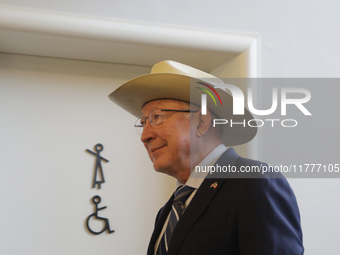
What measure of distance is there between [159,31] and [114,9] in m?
0.21

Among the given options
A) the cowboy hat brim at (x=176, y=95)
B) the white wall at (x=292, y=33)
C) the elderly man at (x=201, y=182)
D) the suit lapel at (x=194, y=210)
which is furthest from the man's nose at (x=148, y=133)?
the white wall at (x=292, y=33)

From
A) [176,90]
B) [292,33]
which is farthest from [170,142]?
[292,33]

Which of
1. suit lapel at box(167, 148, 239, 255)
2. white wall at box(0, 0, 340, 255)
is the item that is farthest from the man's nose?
white wall at box(0, 0, 340, 255)

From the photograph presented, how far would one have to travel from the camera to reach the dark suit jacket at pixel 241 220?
95 cm

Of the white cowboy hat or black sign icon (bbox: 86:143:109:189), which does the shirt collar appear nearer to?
the white cowboy hat

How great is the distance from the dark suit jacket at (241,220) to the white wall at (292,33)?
0.56 meters

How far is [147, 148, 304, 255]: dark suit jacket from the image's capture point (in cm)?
95

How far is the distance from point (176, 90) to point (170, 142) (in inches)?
7.6

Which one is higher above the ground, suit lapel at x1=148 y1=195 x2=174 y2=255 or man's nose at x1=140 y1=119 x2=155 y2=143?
man's nose at x1=140 y1=119 x2=155 y2=143

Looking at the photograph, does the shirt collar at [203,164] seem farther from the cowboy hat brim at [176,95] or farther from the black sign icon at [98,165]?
the black sign icon at [98,165]

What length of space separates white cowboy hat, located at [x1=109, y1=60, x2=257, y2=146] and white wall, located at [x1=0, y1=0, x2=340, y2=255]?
30 cm

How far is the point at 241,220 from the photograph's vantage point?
0.99 meters

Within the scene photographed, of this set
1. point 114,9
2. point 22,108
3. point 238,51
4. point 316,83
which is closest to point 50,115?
point 22,108

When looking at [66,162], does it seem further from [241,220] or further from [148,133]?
[241,220]
